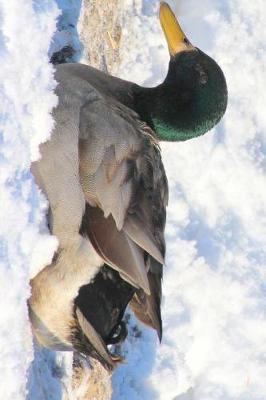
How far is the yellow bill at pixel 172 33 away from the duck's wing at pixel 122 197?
81 cm

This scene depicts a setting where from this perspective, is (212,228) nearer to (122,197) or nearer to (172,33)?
(172,33)

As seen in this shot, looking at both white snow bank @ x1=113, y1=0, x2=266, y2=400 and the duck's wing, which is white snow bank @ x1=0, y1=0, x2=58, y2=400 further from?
white snow bank @ x1=113, y1=0, x2=266, y2=400

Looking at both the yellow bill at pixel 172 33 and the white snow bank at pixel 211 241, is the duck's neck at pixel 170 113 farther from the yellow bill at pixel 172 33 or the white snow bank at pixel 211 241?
the white snow bank at pixel 211 241

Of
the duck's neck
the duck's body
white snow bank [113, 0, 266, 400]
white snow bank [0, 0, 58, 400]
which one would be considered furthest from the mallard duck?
white snow bank [113, 0, 266, 400]

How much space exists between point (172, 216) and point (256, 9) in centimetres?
Result: 142

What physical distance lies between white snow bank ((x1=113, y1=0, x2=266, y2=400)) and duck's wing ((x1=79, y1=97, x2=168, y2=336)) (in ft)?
4.78

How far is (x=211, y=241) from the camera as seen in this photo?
4730mm

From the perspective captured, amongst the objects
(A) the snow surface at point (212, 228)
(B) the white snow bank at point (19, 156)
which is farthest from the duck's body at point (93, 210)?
(A) the snow surface at point (212, 228)

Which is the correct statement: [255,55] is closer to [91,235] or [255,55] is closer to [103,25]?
[103,25]

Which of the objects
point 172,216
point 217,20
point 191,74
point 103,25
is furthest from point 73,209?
point 217,20

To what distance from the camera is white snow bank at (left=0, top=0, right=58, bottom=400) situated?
228cm

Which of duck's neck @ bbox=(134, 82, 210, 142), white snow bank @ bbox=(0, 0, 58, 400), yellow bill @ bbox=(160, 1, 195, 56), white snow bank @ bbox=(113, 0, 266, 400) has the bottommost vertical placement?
white snow bank @ bbox=(113, 0, 266, 400)

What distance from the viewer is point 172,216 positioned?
4.62 m

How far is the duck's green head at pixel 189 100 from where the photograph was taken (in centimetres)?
348
